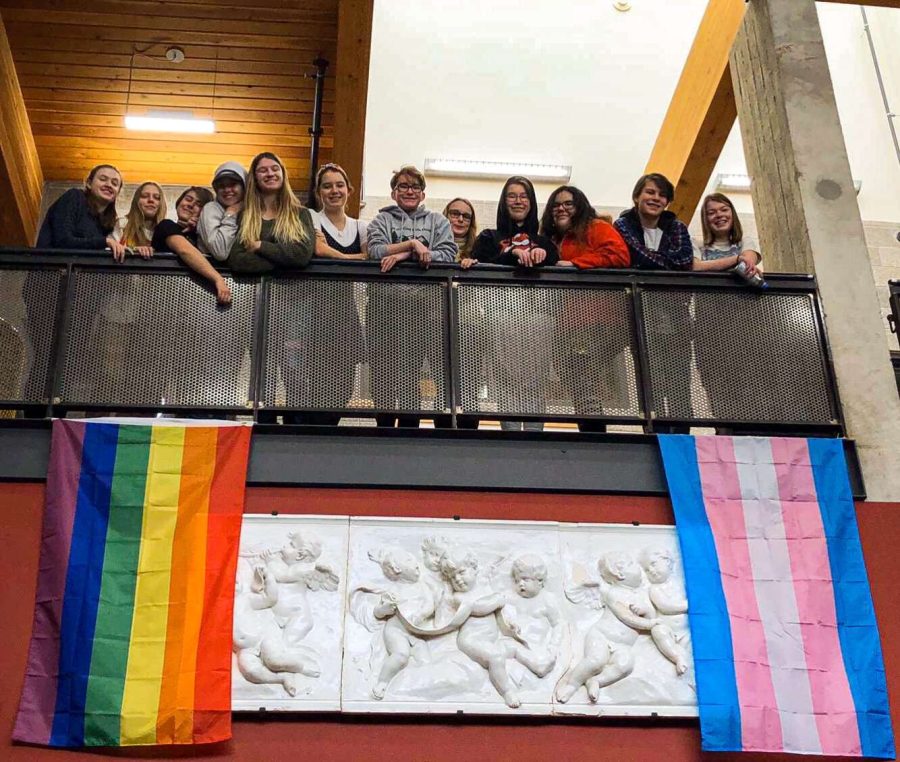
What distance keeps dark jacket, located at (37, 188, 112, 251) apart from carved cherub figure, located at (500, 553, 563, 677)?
2948mm

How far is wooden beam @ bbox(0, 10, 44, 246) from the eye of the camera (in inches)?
346

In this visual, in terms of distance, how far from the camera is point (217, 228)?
19.7ft

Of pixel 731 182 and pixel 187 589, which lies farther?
pixel 731 182

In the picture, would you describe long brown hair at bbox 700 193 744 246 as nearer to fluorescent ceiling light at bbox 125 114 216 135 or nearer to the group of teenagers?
the group of teenagers

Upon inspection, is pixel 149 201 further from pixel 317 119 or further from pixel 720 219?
pixel 720 219

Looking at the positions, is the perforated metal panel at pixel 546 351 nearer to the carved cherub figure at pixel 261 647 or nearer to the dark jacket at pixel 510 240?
the dark jacket at pixel 510 240

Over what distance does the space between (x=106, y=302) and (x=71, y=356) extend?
0.35 metres

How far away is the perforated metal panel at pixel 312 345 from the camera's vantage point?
5.71 metres

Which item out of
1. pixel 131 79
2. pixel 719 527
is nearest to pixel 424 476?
pixel 719 527

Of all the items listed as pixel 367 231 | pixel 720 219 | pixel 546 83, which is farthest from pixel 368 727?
pixel 546 83

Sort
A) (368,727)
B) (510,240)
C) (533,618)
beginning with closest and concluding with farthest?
(368,727), (533,618), (510,240)

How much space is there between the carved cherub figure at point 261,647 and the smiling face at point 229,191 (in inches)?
86.2

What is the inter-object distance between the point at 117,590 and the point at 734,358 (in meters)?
3.46

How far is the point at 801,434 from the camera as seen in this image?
6.00 metres
